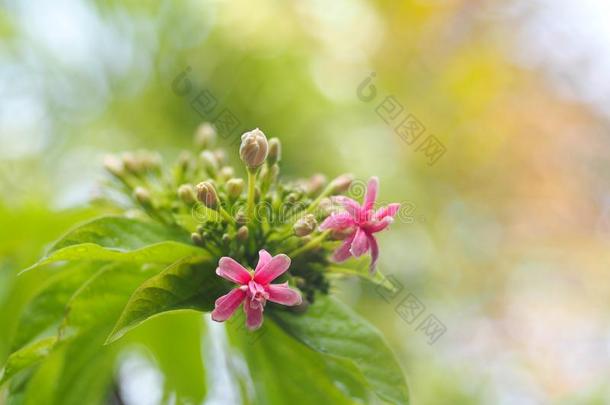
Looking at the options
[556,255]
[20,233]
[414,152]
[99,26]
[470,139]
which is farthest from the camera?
[556,255]

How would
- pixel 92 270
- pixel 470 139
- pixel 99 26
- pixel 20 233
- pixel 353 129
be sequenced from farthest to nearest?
pixel 470 139 → pixel 353 129 → pixel 99 26 → pixel 20 233 → pixel 92 270

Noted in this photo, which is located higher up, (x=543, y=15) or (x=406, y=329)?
(x=543, y=15)

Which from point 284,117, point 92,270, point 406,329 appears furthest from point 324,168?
point 92,270

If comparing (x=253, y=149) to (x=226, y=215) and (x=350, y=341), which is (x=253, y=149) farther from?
(x=350, y=341)

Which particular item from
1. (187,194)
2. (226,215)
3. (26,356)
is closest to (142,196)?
(187,194)

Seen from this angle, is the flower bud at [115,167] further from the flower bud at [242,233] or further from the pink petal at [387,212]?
the pink petal at [387,212]

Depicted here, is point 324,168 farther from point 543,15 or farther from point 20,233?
point 543,15

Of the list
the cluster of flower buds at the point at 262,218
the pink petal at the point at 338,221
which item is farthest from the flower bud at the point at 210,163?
the pink petal at the point at 338,221
